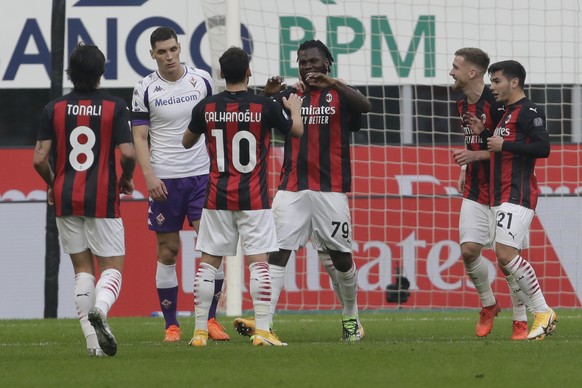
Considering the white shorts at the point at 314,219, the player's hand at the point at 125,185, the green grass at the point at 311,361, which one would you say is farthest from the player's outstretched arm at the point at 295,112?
the green grass at the point at 311,361

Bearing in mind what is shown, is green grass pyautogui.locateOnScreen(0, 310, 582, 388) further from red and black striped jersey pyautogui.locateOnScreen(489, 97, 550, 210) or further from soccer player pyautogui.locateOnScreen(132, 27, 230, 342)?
red and black striped jersey pyautogui.locateOnScreen(489, 97, 550, 210)

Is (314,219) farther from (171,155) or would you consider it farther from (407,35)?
(407,35)

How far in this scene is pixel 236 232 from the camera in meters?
8.64

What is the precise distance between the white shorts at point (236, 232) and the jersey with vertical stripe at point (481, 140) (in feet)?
6.20

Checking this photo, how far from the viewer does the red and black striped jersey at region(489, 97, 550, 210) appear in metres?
9.07

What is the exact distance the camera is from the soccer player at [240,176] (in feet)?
27.7

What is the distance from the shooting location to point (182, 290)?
53.3 ft

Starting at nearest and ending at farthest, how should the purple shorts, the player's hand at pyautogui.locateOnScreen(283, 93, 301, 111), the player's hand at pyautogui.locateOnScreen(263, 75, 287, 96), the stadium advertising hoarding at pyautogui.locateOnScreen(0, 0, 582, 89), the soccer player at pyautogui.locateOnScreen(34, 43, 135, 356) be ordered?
the soccer player at pyautogui.locateOnScreen(34, 43, 135, 356) → the player's hand at pyautogui.locateOnScreen(283, 93, 301, 111) → the player's hand at pyautogui.locateOnScreen(263, 75, 287, 96) → the purple shorts → the stadium advertising hoarding at pyautogui.locateOnScreen(0, 0, 582, 89)

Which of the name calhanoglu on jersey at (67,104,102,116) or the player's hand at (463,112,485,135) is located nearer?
the name calhanoglu on jersey at (67,104,102,116)

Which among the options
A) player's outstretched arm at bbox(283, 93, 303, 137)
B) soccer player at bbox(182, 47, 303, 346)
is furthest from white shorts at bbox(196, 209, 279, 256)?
player's outstretched arm at bbox(283, 93, 303, 137)

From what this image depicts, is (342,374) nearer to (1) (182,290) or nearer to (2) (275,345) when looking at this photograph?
(2) (275,345)

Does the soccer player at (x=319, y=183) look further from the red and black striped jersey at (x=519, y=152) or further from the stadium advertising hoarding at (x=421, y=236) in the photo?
the stadium advertising hoarding at (x=421, y=236)

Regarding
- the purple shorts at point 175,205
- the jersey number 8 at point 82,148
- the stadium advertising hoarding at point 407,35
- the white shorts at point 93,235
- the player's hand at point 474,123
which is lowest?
the white shorts at point 93,235

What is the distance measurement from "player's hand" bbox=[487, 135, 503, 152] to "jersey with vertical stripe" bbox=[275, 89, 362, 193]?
90 centimetres
